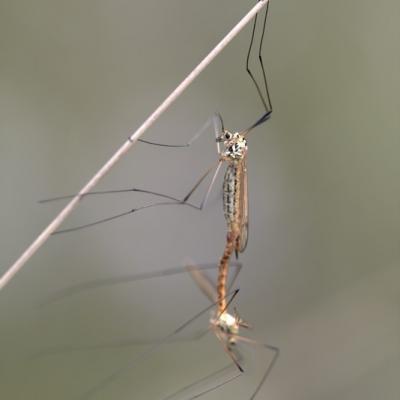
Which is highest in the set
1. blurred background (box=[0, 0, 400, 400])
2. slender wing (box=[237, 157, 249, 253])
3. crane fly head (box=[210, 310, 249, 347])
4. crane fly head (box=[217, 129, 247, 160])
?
blurred background (box=[0, 0, 400, 400])

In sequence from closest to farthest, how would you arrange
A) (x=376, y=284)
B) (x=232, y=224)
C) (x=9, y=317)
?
(x=232, y=224) < (x=376, y=284) < (x=9, y=317)

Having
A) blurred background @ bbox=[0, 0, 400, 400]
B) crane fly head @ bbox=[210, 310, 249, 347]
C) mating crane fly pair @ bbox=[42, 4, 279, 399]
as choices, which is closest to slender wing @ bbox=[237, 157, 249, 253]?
mating crane fly pair @ bbox=[42, 4, 279, 399]

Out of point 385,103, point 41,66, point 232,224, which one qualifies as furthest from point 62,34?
point 232,224

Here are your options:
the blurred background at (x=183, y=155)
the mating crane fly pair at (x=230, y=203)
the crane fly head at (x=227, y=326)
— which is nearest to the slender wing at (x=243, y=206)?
the mating crane fly pair at (x=230, y=203)

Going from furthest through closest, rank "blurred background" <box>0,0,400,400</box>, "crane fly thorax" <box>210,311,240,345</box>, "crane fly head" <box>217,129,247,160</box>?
"blurred background" <box>0,0,400,400</box> < "crane fly thorax" <box>210,311,240,345</box> < "crane fly head" <box>217,129,247,160</box>

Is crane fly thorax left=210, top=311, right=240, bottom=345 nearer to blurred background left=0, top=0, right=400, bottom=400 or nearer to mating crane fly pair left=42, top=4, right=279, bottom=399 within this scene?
mating crane fly pair left=42, top=4, right=279, bottom=399

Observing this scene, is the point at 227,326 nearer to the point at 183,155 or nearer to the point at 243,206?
the point at 243,206

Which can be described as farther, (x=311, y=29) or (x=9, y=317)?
(x=311, y=29)

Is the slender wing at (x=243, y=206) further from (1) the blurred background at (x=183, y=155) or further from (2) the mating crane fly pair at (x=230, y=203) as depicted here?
(1) the blurred background at (x=183, y=155)

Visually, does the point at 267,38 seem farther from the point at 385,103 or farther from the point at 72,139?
the point at 72,139
